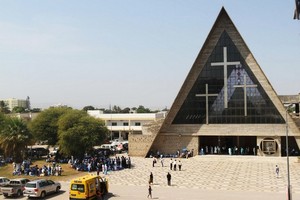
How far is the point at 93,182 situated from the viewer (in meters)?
27.0

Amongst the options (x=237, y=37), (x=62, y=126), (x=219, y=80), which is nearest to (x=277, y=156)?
(x=219, y=80)

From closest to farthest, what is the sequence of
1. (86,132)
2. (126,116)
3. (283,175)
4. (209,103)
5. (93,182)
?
1. (93,182)
2. (283,175)
3. (86,132)
4. (209,103)
5. (126,116)

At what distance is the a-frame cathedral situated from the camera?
162 feet

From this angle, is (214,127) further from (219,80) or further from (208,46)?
(208,46)

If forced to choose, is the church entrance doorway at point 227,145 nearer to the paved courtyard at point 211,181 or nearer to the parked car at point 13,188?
the paved courtyard at point 211,181

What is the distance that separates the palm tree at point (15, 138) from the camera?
45.9 m

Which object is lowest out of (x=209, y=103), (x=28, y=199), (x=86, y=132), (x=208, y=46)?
(x=28, y=199)

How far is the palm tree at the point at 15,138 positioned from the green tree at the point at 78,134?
446 cm

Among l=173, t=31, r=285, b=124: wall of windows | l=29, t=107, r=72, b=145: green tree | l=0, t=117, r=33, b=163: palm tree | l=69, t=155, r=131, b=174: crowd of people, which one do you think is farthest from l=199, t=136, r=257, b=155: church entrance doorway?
l=0, t=117, r=33, b=163: palm tree

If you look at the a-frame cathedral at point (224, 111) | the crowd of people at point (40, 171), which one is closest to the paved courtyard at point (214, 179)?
the a-frame cathedral at point (224, 111)

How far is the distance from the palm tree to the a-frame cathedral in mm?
14415

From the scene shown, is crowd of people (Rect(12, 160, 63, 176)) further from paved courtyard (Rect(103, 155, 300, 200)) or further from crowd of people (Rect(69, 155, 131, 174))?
paved courtyard (Rect(103, 155, 300, 200))

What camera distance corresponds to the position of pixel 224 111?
51562 millimetres

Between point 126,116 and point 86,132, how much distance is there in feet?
138
